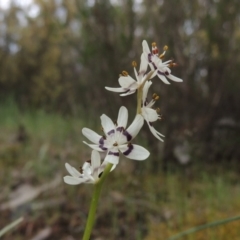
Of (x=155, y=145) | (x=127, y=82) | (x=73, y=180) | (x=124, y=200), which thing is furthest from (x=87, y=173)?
(x=155, y=145)

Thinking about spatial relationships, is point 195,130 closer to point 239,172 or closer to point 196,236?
point 239,172

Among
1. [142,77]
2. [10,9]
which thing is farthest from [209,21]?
[10,9]

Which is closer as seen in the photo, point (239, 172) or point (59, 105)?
point (239, 172)

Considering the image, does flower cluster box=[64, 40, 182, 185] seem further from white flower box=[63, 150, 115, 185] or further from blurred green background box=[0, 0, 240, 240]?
blurred green background box=[0, 0, 240, 240]

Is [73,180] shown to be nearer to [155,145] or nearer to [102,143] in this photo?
[102,143]

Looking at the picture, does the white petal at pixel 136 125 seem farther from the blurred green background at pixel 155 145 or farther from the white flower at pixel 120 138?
the blurred green background at pixel 155 145

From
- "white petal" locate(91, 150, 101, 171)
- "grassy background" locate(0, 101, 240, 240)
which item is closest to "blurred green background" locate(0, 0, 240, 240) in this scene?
"grassy background" locate(0, 101, 240, 240)
